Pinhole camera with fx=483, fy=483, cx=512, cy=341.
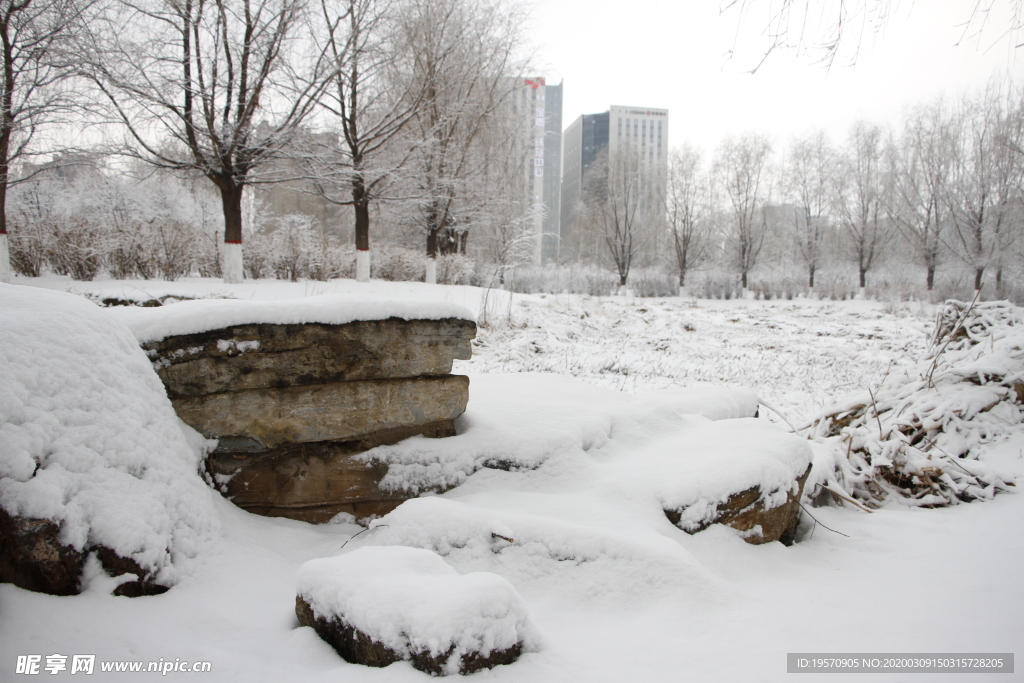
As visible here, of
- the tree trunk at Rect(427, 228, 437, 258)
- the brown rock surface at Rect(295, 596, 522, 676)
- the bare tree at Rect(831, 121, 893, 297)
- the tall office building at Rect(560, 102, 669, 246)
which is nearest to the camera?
the brown rock surface at Rect(295, 596, 522, 676)

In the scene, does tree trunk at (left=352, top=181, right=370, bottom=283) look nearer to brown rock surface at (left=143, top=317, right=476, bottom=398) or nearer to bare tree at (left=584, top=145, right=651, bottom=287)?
brown rock surface at (left=143, top=317, right=476, bottom=398)

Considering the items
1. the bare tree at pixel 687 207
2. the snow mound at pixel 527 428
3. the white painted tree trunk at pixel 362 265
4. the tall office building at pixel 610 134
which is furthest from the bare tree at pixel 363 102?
the tall office building at pixel 610 134

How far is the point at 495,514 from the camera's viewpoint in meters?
2.03

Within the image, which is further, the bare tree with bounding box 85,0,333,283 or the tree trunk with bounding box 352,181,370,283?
the tree trunk with bounding box 352,181,370,283

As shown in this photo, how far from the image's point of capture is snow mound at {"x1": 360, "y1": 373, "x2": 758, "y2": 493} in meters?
2.39

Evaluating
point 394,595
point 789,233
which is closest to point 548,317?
point 394,595

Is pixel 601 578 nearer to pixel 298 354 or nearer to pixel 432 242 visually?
pixel 298 354

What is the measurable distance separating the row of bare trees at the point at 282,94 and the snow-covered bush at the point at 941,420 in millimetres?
11801

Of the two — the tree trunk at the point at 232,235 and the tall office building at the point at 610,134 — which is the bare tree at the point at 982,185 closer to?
the tree trunk at the point at 232,235

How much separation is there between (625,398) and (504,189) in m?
15.4

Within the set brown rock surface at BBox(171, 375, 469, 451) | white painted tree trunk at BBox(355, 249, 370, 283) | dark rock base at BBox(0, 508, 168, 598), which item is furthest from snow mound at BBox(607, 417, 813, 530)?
white painted tree trunk at BBox(355, 249, 370, 283)

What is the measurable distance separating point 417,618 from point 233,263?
39.8 ft

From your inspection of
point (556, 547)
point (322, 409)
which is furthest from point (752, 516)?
point (322, 409)

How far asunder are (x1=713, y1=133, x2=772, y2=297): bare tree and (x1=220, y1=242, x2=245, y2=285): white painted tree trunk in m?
22.8
